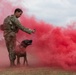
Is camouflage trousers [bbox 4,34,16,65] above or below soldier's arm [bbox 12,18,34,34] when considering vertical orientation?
below

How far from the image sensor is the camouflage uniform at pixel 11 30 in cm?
1970

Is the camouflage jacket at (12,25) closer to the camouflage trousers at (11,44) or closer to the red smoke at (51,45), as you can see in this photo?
the camouflage trousers at (11,44)

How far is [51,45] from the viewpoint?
21.0 meters

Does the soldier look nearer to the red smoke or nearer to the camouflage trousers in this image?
the camouflage trousers

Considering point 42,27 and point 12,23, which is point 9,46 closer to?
point 12,23

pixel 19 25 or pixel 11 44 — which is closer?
pixel 19 25

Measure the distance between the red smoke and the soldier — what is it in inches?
76.4

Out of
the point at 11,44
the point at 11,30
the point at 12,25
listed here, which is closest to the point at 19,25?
the point at 12,25

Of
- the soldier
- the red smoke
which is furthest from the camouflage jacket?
the red smoke

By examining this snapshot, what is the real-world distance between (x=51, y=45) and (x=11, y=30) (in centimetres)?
265

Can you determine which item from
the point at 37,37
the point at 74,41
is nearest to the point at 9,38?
the point at 37,37

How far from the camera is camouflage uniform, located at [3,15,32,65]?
19700mm

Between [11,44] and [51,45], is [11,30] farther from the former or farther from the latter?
[51,45]

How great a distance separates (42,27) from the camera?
72.5ft
